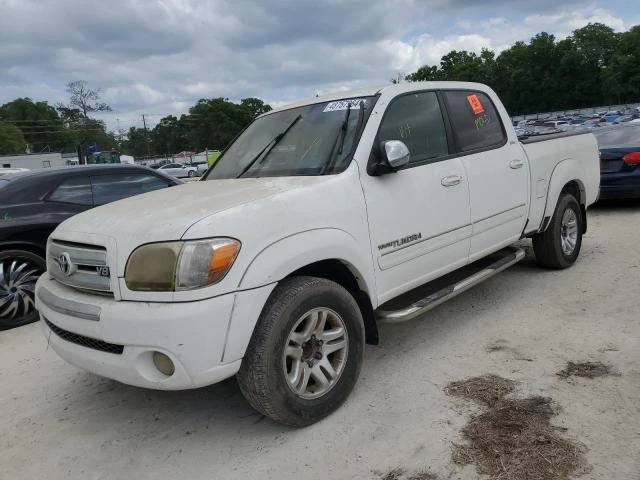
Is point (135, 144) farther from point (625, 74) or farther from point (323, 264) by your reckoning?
point (323, 264)

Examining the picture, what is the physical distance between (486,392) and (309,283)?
1.27 metres

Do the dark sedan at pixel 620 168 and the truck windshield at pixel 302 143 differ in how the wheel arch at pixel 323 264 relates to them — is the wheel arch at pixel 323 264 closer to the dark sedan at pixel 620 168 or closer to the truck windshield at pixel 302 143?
the truck windshield at pixel 302 143

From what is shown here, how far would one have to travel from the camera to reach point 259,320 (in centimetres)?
275

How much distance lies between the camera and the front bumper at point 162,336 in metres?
2.51

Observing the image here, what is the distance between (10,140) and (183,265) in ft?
307

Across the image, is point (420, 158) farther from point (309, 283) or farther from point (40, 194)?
point (40, 194)

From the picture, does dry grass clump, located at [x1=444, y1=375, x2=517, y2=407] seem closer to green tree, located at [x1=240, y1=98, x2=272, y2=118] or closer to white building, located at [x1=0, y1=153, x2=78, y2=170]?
white building, located at [x1=0, y1=153, x2=78, y2=170]

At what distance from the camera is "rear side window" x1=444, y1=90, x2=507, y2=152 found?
4270 mm

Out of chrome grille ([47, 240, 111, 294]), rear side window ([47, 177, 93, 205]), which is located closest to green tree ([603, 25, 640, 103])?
rear side window ([47, 177, 93, 205])

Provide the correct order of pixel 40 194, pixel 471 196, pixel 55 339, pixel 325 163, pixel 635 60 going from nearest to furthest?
1. pixel 55 339
2. pixel 325 163
3. pixel 471 196
4. pixel 40 194
5. pixel 635 60

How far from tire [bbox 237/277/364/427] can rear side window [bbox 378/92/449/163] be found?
4.06 feet

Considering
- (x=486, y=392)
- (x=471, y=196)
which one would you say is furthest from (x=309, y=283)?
(x=471, y=196)

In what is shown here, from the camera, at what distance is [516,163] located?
465 cm

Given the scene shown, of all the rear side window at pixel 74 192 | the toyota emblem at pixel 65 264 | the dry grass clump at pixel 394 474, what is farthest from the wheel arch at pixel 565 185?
the rear side window at pixel 74 192
